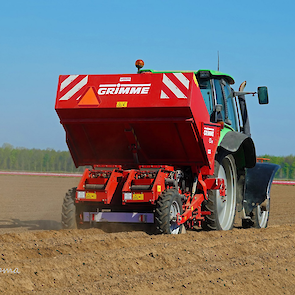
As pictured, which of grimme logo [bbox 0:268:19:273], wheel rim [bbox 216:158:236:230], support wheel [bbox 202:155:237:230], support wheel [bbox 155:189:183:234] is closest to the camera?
grimme logo [bbox 0:268:19:273]

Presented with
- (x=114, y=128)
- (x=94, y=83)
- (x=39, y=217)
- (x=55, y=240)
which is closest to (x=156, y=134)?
(x=114, y=128)

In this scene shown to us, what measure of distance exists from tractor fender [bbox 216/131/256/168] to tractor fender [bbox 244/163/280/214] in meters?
0.69

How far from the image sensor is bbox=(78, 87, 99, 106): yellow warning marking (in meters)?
7.28

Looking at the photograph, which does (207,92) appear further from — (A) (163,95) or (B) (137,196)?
(B) (137,196)

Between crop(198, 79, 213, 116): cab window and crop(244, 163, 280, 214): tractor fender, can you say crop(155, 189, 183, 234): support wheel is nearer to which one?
crop(198, 79, 213, 116): cab window

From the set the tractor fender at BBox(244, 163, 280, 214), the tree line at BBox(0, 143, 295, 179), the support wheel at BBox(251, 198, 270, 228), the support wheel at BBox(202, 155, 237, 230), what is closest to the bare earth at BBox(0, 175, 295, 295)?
the support wheel at BBox(202, 155, 237, 230)

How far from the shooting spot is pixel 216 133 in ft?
26.1

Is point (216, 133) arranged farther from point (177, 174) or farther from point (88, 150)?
point (88, 150)

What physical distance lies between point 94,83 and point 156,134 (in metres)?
1.23

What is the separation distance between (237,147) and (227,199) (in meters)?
1.49

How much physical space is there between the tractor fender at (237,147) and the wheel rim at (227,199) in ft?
1.27

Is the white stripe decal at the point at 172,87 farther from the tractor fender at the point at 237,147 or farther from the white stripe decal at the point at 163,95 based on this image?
the tractor fender at the point at 237,147

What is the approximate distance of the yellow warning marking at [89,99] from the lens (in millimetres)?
7281

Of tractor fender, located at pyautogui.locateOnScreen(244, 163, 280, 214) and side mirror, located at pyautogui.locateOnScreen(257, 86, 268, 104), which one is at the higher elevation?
side mirror, located at pyautogui.locateOnScreen(257, 86, 268, 104)
